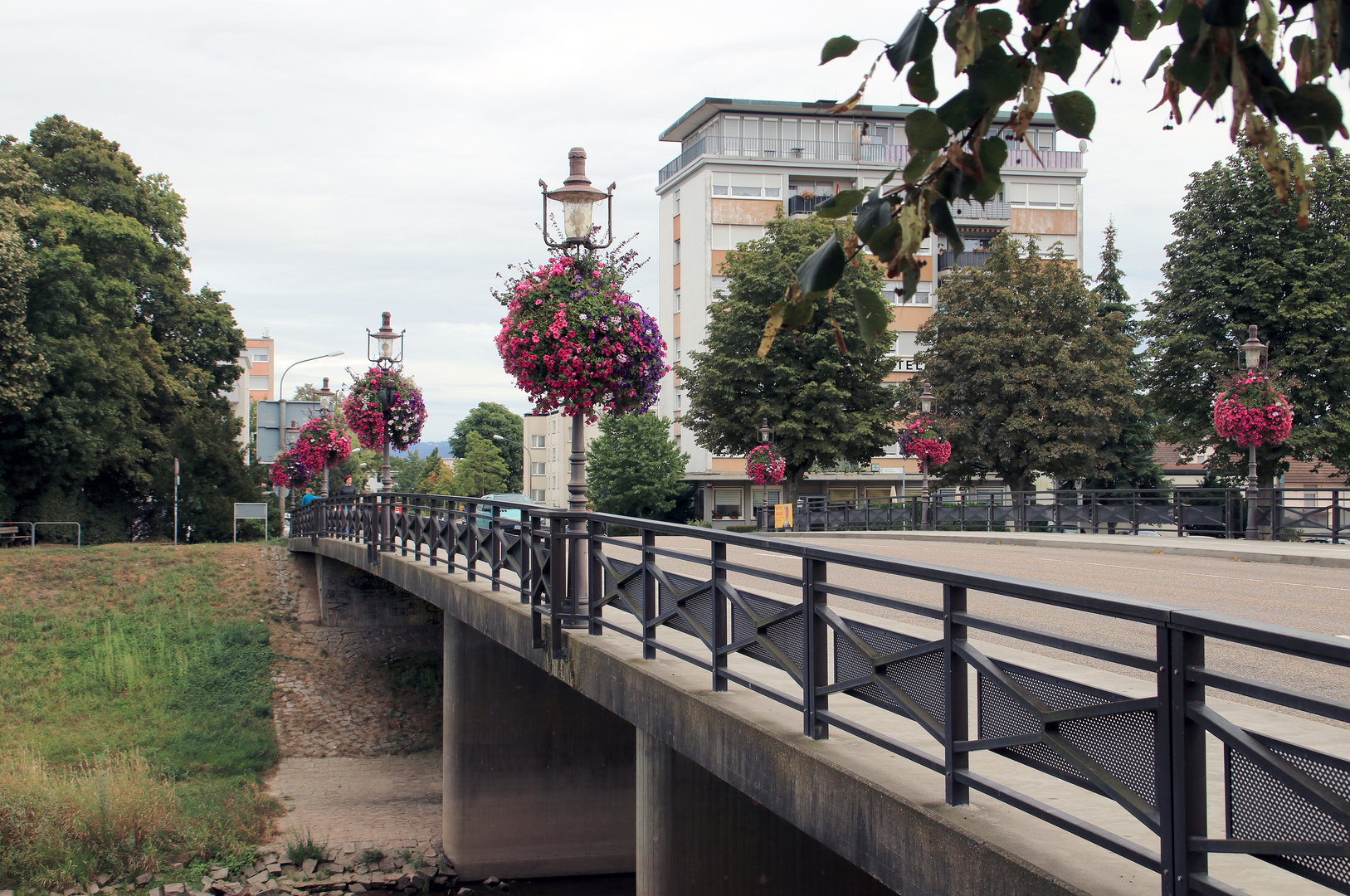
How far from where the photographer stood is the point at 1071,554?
18.7m

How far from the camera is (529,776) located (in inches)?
618

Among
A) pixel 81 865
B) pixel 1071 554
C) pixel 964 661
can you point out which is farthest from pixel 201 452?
pixel 964 661

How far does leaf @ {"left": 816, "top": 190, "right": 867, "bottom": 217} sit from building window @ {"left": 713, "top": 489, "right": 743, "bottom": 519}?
5756 centimetres

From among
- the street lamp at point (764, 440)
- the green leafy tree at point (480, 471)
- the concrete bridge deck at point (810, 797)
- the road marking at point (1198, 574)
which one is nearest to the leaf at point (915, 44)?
the concrete bridge deck at point (810, 797)

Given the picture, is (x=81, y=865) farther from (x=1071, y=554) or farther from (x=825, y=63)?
(x=825, y=63)

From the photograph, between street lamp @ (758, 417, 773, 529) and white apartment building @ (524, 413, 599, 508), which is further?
white apartment building @ (524, 413, 599, 508)

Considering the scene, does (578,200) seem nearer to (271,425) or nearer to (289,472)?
(271,425)

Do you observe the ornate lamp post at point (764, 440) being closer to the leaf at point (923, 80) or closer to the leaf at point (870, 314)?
the leaf at point (870, 314)

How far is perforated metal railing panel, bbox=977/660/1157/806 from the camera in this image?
10.2ft

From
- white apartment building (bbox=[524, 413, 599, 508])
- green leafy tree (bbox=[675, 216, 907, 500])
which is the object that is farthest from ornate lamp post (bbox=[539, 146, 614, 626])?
white apartment building (bbox=[524, 413, 599, 508])

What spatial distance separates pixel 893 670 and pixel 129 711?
20573mm

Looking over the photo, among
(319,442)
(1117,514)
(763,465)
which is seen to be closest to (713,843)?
(1117,514)

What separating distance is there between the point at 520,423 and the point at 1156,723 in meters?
134

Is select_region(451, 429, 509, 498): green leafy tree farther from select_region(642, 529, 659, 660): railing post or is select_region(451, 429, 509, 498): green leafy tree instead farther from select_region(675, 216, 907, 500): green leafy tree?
select_region(642, 529, 659, 660): railing post
